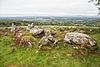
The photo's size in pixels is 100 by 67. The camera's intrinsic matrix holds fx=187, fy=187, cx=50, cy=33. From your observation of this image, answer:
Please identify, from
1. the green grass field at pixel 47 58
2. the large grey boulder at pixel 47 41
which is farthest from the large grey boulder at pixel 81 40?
the large grey boulder at pixel 47 41

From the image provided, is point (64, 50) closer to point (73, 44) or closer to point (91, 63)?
point (73, 44)

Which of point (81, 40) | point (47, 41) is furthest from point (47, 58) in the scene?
point (81, 40)

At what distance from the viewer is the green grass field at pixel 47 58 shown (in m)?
34.6

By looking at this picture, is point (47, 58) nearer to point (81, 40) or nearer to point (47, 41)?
point (47, 41)

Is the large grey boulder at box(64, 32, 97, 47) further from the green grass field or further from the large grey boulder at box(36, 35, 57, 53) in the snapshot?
the large grey boulder at box(36, 35, 57, 53)

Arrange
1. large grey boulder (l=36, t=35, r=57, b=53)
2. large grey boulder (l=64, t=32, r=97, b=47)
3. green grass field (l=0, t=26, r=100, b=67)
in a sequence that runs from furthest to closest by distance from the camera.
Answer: large grey boulder (l=36, t=35, r=57, b=53) → large grey boulder (l=64, t=32, r=97, b=47) → green grass field (l=0, t=26, r=100, b=67)

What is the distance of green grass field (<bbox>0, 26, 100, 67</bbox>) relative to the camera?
34562 mm

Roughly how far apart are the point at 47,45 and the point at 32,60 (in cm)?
625

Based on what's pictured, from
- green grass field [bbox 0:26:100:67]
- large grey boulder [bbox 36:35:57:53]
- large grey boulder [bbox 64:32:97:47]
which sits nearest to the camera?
green grass field [bbox 0:26:100:67]

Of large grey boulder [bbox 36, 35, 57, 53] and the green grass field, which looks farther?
large grey boulder [bbox 36, 35, 57, 53]

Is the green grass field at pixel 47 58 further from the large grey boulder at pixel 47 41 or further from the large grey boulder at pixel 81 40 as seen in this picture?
the large grey boulder at pixel 81 40

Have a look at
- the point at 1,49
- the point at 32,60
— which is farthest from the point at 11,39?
the point at 32,60

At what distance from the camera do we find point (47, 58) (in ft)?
119

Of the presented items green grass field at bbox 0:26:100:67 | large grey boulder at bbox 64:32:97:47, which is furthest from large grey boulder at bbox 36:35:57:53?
large grey boulder at bbox 64:32:97:47
